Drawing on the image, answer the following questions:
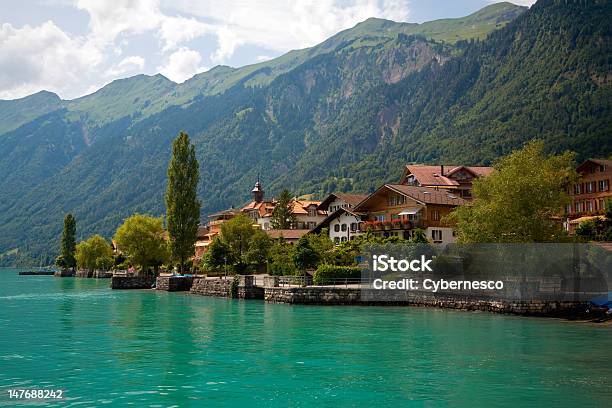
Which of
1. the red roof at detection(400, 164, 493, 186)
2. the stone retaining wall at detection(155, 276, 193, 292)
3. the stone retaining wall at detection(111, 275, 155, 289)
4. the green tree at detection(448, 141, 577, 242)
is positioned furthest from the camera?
the red roof at detection(400, 164, 493, 186)

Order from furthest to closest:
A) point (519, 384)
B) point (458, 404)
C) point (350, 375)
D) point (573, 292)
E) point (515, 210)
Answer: point (515, 210), point (573, 292), point (350, 375), point (519, 384), point (458, 404)

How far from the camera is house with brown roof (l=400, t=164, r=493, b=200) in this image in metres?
105

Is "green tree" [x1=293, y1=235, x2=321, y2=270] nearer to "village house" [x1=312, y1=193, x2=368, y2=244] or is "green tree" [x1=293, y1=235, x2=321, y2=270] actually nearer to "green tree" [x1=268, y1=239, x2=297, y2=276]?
"green tree" [x1=268, y1=239, x2=297, y2=276]

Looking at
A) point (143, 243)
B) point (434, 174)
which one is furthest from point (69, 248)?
point (434, 174)

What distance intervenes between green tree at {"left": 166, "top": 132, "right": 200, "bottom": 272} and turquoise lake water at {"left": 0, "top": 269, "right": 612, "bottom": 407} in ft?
153

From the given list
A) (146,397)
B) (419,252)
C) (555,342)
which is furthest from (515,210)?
(146,397)

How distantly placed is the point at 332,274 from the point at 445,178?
47.0 m

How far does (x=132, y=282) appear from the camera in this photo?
99625mm

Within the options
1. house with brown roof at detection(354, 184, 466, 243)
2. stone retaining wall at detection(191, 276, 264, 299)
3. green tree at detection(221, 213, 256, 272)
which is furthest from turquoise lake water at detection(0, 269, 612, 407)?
green tree at detection(221, 213, 256, 272)

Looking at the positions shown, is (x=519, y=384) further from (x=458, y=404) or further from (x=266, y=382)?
(x=266, y=382)

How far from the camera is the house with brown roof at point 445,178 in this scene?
105 m

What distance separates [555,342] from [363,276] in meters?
34.7

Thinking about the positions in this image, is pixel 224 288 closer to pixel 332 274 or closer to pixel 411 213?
pixel 332 274

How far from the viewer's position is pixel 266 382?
24.7 m
